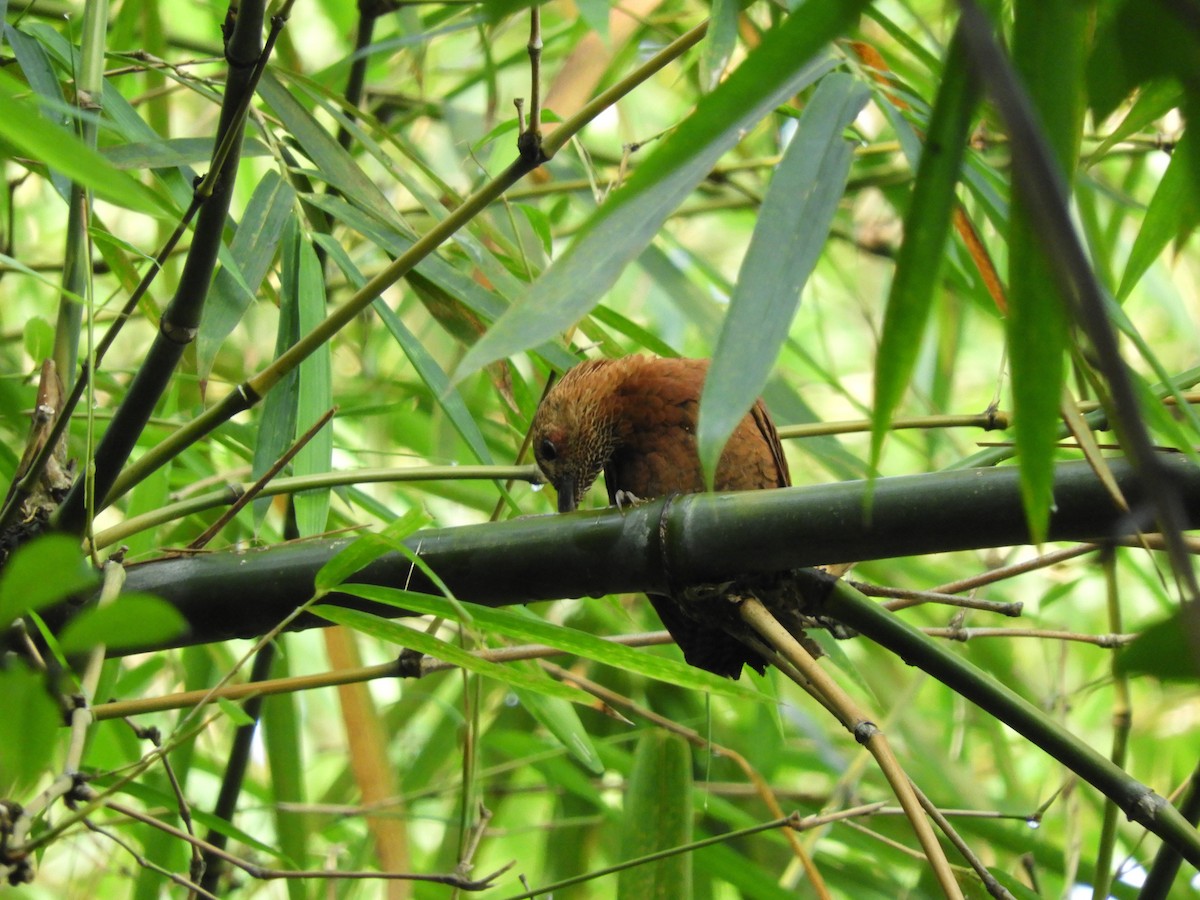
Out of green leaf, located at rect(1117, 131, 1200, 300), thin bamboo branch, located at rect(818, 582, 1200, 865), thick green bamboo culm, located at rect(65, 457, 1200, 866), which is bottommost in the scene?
thin bamboo branch, located at rect(818, 582, 1200, 865)

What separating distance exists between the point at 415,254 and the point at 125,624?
532 mm

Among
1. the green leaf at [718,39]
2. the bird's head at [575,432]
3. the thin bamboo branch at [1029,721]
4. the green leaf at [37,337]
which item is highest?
the bird's head at [575,432]

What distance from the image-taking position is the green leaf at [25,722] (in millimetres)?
676

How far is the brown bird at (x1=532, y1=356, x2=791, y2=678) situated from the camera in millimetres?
1626

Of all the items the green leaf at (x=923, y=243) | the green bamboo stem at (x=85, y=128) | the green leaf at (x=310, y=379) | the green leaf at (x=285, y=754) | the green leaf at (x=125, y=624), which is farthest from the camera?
the green leaf at (x=285, y=754)

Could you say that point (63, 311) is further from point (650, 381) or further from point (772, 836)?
point (772, 836)

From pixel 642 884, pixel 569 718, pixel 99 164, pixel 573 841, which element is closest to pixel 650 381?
pixel 569 718

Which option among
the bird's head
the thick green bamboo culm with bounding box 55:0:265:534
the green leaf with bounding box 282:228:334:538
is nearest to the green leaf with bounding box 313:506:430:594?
the thick green bamboo culm with bounding box 55:0:265:534

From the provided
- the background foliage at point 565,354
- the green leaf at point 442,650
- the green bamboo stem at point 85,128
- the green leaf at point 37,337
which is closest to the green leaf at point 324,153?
the background foliage at point 565,354

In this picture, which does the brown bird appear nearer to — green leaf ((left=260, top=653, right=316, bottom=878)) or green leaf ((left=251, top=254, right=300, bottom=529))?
green leaf ((left=251, top=254, right=300, bottom=529))

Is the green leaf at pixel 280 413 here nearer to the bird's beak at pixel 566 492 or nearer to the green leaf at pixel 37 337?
the green leaf at pixel 37 337

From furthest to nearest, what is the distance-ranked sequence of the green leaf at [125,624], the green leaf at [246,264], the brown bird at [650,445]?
the brown bird at [650,445]
the green leaf at [246,264]
the green leaf at [125,624]

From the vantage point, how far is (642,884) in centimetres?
152

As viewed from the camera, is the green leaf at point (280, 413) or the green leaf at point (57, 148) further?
the green leaf at point (280, 413)
